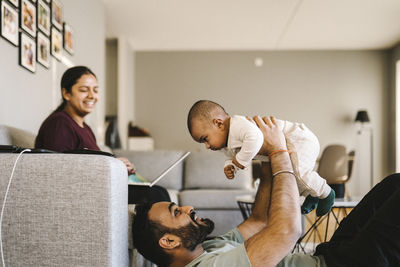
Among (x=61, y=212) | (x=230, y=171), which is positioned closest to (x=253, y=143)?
(x=230, y=171)

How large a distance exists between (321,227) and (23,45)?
3.33 m

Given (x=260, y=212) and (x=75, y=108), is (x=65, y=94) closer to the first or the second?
(x=75, y=108)

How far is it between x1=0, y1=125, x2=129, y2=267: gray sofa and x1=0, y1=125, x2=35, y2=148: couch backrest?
2.98 ft

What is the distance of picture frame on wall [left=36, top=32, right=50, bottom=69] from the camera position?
2943mm

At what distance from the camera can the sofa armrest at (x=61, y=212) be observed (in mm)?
1090

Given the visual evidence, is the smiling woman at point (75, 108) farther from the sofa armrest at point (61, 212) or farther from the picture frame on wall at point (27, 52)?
the sofa armrest at point (61, 212)

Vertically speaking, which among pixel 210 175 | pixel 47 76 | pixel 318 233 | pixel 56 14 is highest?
pixel 56 14

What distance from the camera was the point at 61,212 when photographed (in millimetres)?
1101

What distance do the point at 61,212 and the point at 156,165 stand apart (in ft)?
8.87

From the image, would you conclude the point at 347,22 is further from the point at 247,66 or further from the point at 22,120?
the point at 22,120

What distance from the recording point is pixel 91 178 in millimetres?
1100

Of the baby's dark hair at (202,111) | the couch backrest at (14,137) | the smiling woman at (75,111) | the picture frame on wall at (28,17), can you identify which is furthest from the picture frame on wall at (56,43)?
the baby's dark hair at (202,111)

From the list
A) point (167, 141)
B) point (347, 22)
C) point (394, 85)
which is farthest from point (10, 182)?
point (394, 85)

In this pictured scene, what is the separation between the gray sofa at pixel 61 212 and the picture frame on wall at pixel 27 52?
5.76 feet
